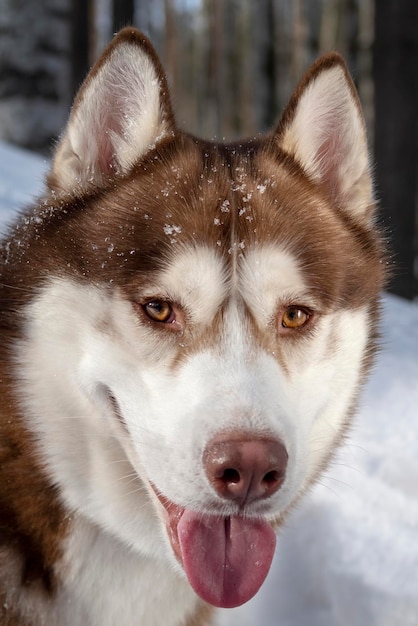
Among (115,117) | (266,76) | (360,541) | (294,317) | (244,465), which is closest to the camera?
(244,465)

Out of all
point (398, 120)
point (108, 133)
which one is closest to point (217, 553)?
point (108, 133)

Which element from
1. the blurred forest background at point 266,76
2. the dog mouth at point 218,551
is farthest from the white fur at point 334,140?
the dog mouth at point 218,551

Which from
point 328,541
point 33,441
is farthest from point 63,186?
point 328,541

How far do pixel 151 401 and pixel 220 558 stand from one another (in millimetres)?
450

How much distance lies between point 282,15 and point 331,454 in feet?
64.9

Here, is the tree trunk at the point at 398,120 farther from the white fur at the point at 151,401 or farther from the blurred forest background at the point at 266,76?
the white fur at the point at 151,401

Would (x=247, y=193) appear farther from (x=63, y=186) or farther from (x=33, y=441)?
(x=33, y=441)

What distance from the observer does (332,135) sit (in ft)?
8.05

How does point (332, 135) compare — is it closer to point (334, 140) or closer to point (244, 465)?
point (334, 140)

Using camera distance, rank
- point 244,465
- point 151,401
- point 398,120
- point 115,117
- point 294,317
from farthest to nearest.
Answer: point 398,120 < point 115,117 < point 294,317 < point 151,401 < point 244,465

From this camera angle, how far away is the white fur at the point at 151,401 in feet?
5.92

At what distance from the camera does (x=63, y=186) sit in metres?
2.25

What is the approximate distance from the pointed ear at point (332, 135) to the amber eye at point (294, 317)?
53cm

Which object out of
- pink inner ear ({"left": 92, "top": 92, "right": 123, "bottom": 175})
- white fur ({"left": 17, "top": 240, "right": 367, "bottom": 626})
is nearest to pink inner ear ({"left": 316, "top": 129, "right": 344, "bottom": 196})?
white fur ({"left": 17, "top": 240, "right": 367, "bottom": 626})
